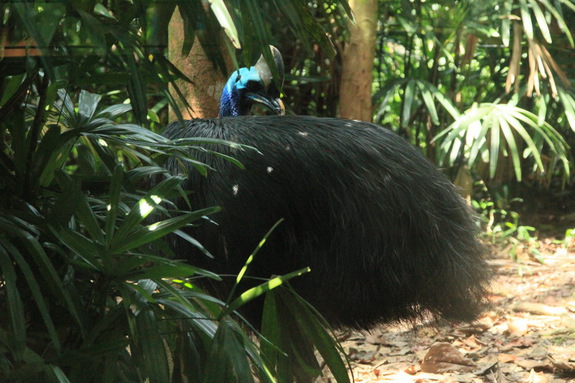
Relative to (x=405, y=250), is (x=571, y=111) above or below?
above

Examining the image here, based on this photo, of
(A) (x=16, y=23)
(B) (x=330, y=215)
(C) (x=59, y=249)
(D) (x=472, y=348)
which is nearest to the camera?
(A) (x=16, y=23)

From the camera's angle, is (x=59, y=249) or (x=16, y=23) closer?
(x=16, y=23)

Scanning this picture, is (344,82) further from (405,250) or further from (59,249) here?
(59,249)

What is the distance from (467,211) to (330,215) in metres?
0.45

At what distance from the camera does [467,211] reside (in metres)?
2.08

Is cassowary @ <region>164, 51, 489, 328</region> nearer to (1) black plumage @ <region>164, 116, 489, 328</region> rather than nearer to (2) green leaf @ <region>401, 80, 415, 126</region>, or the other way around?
(1) black plumage @ <region>164, 116, 489, 328</region>

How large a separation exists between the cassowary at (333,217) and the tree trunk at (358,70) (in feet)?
5.38

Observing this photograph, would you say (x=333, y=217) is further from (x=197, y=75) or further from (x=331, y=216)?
(x=197, y=75)

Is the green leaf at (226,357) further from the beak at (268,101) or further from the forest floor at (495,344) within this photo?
the beak at (268,101)

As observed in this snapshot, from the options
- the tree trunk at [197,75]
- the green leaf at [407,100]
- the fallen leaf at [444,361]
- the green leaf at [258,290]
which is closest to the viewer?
the green leaf at [258,290]

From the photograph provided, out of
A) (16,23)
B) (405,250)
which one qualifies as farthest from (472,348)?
(16,23)

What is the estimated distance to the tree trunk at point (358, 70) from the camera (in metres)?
3.55

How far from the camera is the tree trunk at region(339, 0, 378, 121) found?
3.55 metres

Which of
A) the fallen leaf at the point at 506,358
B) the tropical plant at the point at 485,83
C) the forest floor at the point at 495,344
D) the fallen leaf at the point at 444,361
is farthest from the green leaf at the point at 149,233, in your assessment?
the tropical plant at the point at 485,83
